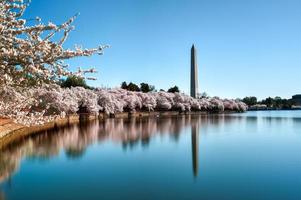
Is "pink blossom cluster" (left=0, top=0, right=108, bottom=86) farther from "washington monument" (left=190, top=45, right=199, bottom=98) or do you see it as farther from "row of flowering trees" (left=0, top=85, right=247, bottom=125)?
"washington monument" (left=190, top=45, right=199, bottom=98)

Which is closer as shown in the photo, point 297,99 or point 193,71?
point 193,71

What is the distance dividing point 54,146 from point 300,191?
1242cm

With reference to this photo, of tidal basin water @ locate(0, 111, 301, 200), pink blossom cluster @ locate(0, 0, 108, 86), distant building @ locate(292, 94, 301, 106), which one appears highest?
distant building @ locate(292, 94, 301, 106)

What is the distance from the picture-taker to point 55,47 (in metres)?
4.76

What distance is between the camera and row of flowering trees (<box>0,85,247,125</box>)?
612 cm

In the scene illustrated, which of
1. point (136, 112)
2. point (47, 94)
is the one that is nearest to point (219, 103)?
point (136, 112)

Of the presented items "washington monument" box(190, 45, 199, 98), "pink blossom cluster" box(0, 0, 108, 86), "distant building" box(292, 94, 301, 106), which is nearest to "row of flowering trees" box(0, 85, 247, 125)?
"pink blossom cluster" box(0, 0, 108, 86)

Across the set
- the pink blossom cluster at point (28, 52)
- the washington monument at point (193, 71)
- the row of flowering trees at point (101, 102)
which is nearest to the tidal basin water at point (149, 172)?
the row of flowering trees at point (101, 102)

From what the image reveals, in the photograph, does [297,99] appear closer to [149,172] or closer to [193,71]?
[193,71]

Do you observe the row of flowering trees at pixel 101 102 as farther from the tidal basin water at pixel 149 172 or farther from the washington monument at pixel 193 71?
the washington monument at pixel 193 71

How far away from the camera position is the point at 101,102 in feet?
172

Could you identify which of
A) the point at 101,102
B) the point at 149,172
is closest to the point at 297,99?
the point at 101,102

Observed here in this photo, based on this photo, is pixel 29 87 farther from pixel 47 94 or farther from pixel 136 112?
pixel 136 112

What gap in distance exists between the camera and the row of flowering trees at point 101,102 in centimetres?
612
